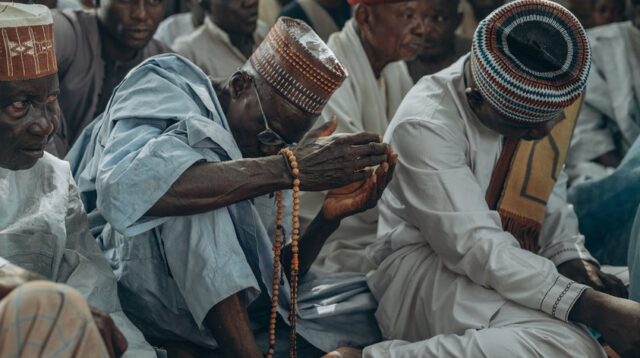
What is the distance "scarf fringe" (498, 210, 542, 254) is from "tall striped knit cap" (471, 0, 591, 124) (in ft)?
1.78

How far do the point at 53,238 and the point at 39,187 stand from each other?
0.18 m

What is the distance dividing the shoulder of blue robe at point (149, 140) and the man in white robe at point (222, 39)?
223 centimetres

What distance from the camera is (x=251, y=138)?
13.6ft

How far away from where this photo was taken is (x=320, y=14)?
7.33 meters

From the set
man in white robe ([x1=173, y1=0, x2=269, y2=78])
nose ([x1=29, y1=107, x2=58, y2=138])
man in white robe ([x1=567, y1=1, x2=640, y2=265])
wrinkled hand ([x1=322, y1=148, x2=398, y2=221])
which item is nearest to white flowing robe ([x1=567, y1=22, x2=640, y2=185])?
man in white robe ([x1=567, y1=1, x2=640, y2=265])

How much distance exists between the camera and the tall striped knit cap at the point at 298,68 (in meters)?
4.02

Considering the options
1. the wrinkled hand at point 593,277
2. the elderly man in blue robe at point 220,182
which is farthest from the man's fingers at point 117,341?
the wrinkled hand at point 593,277

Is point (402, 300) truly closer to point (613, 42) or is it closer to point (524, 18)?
point (524, 18)

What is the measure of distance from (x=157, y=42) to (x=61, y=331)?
358 centimetres

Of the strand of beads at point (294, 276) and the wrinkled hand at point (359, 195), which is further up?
the wrinkled hand at point (359, 195)

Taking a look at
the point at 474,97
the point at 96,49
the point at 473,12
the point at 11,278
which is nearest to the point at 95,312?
the point at 11,278

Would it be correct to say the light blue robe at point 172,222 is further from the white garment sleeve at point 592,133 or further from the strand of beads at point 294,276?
the white garment sleeve at point 592,133

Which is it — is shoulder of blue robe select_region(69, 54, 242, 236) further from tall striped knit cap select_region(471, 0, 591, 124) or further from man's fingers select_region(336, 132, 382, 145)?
tall striped knit cap select_region(471, 0, 591, 124)

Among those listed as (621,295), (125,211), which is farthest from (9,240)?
(621,295)
